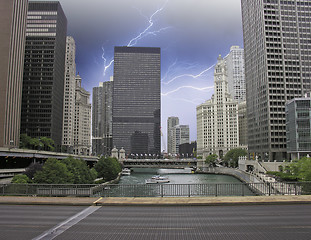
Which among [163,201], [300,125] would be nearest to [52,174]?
[163,201]

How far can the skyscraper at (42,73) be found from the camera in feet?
594

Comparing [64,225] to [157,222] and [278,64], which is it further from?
[278,64]

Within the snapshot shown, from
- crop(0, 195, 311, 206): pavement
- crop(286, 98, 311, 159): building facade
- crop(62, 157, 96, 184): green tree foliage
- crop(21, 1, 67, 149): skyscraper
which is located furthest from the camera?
crop(21, 1, 67, 149): skyscraper

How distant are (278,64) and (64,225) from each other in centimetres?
13976

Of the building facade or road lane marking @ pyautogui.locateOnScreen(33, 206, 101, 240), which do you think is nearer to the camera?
road lane marking @ pyautogui.locateOnScreen(33, 206, 101, 240)

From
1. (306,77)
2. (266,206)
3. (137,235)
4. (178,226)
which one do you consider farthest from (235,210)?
(306,77)

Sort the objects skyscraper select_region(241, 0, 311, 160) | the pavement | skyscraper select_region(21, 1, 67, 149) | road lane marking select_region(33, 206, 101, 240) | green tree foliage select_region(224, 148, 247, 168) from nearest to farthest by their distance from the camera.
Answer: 1. road lane marking select_region(33, 206, 101, 240)
2. the pavement
3. skyscraper select_region(241, 0, 311, 160)
4. green tree foliage select_region(224, 148, 247, 168)
5. skyscraper select_region(21, 1, 67, 149)

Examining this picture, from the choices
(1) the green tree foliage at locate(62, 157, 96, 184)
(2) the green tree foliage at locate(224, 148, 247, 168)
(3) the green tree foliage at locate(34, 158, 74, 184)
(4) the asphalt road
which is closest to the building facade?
(2) the green tree foliage at locate(224, 148, 247, 168)

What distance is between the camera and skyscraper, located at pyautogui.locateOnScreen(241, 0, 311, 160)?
134 m

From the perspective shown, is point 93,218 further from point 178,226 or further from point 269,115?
point 269,115

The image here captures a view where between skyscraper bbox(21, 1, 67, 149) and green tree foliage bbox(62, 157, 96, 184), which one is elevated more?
skyscraper bbox(21, 1, 67, 149)

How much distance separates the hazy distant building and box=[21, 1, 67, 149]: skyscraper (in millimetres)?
50007

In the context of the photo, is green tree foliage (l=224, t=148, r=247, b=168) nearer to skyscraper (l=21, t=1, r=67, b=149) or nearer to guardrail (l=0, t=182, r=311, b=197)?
skyscraper (l=21, t=1, r=67, b=149)

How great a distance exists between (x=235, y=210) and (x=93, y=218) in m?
10.00
